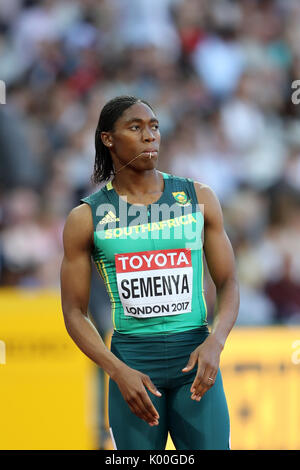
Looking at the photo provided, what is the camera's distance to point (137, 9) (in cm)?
1021

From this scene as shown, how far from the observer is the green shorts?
12.3 ft

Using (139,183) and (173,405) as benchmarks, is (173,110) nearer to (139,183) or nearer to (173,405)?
(139,183)

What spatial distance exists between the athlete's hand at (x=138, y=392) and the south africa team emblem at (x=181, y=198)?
82cm

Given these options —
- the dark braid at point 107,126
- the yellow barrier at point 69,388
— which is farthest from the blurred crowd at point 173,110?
the dark braid at point 107,126

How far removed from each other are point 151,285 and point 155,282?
0.02 m

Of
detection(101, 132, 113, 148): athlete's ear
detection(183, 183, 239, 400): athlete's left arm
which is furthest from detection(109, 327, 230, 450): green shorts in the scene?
detection(101, 132, 113, 148): athlete's ear

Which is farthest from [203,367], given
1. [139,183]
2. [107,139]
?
[107,139]

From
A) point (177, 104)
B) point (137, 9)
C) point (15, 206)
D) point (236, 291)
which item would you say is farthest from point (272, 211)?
point (236, 291)

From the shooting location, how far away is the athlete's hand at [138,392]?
11.7ft

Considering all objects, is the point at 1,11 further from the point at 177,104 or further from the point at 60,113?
the point at 177,104

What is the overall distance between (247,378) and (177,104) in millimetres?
4438

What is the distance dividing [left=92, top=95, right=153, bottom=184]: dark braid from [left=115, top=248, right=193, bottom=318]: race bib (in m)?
0.56

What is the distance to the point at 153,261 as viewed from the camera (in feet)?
12.4

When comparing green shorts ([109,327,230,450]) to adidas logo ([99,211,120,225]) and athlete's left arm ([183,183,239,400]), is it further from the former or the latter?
adidas logo ([99,211,120,225])
